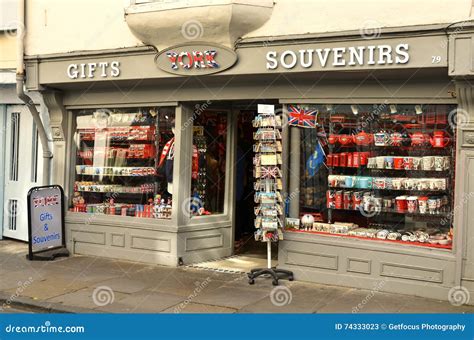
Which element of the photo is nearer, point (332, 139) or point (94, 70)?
point (332, 139)

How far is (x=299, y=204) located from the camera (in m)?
→ 9.11

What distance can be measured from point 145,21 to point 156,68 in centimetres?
76

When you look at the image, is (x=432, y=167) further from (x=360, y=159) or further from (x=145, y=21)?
(x=145, y=21)

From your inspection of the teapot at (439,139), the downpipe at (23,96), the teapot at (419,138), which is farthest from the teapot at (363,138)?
the downpipe at (23,96)

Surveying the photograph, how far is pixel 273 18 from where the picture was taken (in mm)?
8609

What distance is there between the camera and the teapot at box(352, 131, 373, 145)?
8609 millimetres

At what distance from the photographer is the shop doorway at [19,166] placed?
1203 centimetres

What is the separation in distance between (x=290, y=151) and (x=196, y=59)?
6.76ft

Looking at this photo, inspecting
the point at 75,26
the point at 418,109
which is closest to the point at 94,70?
the point at 75,26

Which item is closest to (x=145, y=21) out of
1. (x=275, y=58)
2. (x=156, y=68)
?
(x=156, y=68)

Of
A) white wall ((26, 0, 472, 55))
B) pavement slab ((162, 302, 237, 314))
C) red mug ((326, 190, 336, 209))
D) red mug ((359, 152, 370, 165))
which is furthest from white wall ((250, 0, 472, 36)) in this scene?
pavement slab ((162, 302, 237, 314))

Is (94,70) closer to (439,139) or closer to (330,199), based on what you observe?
(330,199)

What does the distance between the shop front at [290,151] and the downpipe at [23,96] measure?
0.55ft

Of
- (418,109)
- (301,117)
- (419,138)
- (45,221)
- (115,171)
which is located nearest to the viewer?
(418,109)
